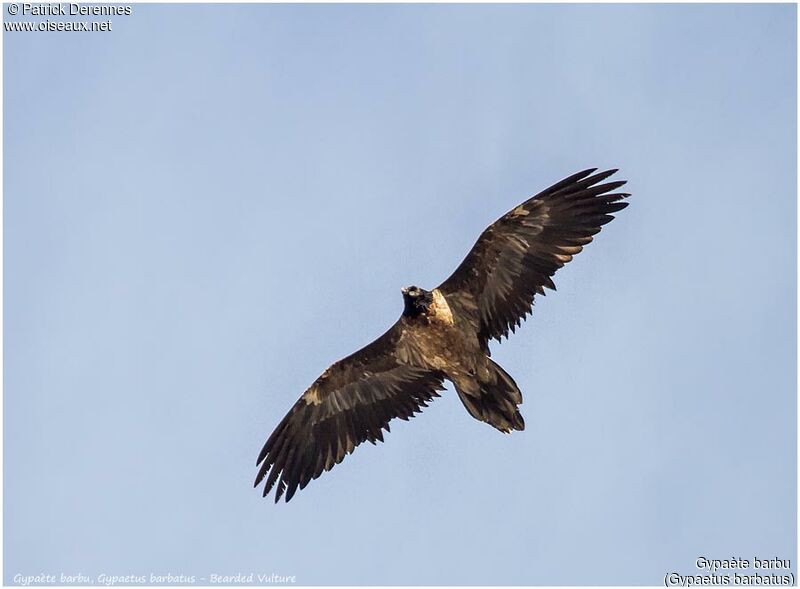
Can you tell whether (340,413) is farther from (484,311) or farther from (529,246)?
(529,246)

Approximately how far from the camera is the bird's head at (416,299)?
22.1 meters

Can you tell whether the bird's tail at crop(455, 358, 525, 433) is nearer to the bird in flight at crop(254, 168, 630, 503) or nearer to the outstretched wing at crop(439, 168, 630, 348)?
the bird in flight at crop(254, 168, 630, 503)

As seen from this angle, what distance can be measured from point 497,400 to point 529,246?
266 centimetres

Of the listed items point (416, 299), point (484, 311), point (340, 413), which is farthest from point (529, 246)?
point (340, 413)

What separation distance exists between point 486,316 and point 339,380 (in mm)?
2972

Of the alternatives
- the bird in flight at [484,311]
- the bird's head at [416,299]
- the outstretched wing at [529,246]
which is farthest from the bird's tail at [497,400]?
the bird's head at [416,299]

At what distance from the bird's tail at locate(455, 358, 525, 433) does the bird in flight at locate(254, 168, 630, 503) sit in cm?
2

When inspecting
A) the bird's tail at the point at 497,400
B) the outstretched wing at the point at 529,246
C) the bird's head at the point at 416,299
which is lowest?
the bird's tail at the point at 497,400

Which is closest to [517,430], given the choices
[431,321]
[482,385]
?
[482,385]

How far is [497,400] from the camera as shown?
21891mm

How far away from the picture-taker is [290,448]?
23812 millimetres

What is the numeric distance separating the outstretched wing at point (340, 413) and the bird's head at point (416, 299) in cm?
129

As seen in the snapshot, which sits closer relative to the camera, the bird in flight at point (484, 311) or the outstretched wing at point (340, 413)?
the bird in flight at point (484, 311)

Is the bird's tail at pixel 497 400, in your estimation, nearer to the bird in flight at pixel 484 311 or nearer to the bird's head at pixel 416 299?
the bird in flight at pixel 484 311
